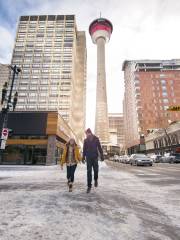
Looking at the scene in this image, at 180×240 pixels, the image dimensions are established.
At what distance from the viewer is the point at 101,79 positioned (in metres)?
104

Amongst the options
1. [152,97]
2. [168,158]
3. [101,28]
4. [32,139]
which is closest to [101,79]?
[152,97]

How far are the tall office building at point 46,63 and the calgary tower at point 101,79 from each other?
15.7 metres

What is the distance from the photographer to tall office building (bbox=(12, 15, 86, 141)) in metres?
92.0

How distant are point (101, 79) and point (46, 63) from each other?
31309 millimetres

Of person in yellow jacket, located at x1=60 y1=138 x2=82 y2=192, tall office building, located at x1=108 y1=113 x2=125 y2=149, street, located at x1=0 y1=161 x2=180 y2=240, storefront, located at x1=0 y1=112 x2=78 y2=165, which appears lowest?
street, located at x1=0 y1=161 x2=180 y2=240

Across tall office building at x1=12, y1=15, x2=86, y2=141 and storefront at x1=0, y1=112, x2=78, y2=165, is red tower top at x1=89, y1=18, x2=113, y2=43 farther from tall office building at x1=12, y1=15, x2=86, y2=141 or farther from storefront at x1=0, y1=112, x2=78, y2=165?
storefront at x1=0, y1=112, x2=78, y2=165

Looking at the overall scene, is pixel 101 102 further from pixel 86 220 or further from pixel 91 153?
pixel 86 220

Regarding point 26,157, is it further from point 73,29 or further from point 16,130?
point 73,29

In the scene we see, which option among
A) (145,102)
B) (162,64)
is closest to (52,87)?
(145,102)

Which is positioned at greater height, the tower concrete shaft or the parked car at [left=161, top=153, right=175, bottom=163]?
the tower concrete shaft

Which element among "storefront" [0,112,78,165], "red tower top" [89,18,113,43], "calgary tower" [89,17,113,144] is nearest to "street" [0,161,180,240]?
"storefront" [0,112,78,165]

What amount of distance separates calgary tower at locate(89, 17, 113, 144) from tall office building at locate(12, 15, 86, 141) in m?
15.7

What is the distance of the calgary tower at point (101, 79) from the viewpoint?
343 feet

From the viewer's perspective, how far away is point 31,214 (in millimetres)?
2971
